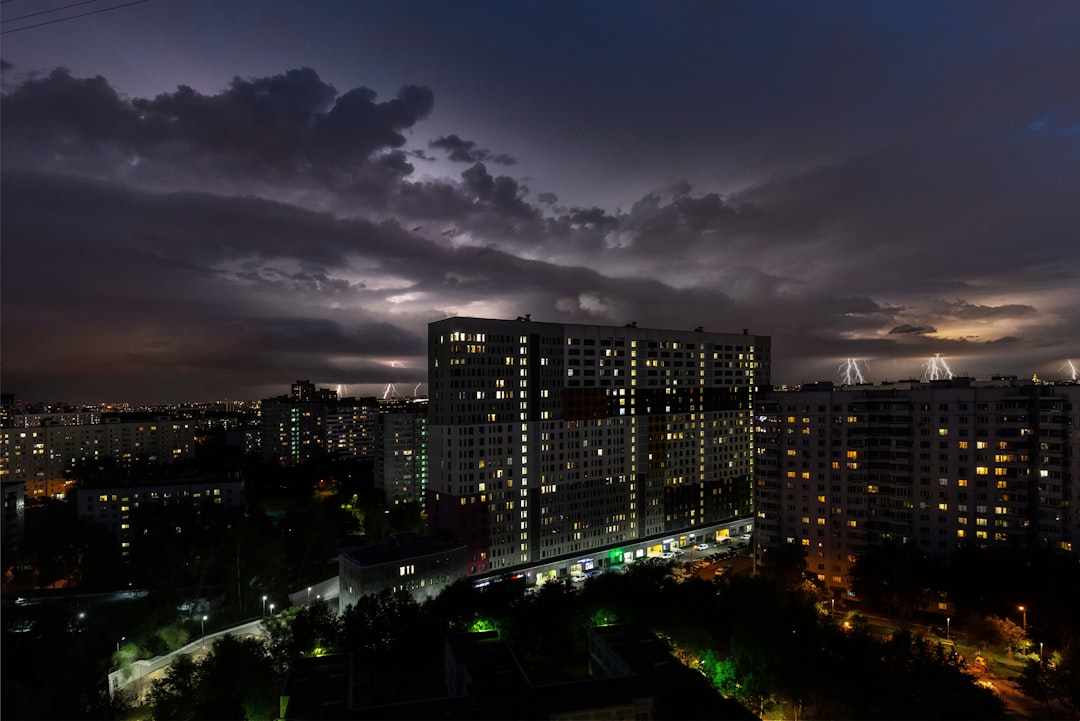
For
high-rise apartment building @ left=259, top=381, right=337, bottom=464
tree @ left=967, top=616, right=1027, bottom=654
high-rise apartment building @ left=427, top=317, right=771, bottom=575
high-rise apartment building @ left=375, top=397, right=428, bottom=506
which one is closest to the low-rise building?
high-rise apartment building @ left=427, top=317, right=771, bottom=575

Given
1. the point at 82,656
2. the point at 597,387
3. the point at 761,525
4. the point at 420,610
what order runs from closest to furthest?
1. the point at 82,656
2. the point at 420,610
3. the point at 761,525
4. the point at 597,387

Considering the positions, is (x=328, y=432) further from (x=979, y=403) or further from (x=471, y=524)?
(x=979, y=403)

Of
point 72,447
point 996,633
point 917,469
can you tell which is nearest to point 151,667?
point 996,633

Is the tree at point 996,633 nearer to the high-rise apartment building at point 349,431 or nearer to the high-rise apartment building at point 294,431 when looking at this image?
the high-rise apartment building at point 349,431

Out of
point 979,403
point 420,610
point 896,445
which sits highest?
point 979,403

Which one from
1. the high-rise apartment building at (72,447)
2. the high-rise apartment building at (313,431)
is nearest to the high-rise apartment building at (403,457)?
the high-rise apartment building at (313,431)

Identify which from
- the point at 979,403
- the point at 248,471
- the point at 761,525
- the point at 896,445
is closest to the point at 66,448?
the point at 248,471

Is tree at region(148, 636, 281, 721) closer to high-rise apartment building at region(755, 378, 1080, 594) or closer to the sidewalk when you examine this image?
the sidewalk

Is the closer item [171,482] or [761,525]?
[761,525]
